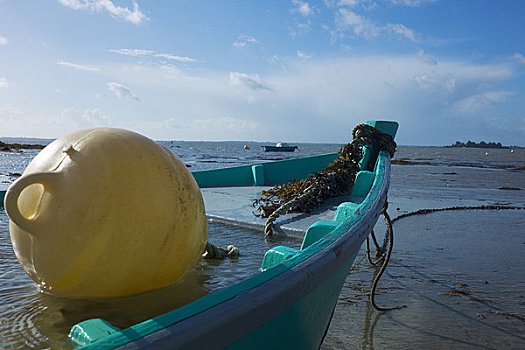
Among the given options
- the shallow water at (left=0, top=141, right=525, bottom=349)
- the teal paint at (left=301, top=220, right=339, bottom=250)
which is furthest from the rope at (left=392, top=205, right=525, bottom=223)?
the teal paint at (left=301, top=220, right=339, bottom=250)

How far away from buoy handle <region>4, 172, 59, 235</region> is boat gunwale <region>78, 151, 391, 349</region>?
5.10 feet

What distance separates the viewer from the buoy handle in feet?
7.16

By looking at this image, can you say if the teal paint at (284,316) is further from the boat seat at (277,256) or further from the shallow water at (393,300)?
the shallow water at (393,300)

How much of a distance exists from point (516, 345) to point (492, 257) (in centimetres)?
236

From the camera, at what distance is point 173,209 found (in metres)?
2.56

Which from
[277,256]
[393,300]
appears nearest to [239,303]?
[277,256]

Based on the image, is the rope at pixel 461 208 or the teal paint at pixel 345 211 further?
the rope at pixel 461 208

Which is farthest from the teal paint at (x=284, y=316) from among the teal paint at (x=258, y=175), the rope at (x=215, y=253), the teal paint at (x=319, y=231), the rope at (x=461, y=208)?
the teal paint at (x=258, y=175)

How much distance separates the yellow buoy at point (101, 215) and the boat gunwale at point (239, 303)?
3.72ft

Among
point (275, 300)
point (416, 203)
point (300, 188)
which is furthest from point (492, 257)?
point (275, 300)

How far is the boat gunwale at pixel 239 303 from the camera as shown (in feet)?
2.90

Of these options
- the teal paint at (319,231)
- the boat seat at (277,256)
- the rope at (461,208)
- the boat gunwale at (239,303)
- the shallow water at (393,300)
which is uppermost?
the boat gunwale at (239,303)

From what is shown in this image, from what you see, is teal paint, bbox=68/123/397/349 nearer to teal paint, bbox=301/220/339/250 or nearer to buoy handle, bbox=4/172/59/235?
teal paint, bbox=301/220/339/250

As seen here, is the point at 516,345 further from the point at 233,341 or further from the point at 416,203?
the point at 416,203
